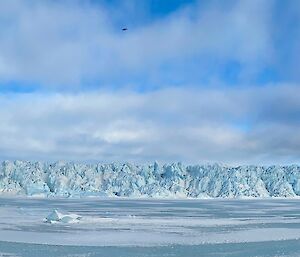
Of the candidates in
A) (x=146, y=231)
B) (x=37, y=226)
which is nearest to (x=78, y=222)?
(x=37, y=226)

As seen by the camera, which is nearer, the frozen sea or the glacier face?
the frozen sea

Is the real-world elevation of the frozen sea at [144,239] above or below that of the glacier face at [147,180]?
below

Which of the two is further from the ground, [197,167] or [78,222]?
[197,167]

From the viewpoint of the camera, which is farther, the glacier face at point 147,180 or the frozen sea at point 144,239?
the glacier face at point 147,180

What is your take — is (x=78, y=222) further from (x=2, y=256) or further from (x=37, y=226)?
(x=2, y=256)

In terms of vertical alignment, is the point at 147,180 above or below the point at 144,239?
above

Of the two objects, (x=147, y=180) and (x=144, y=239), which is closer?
(x=144, y=239)

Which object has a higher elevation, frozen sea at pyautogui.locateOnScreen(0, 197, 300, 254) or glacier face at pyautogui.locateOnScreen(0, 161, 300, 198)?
glacier face at pyautogui.locateOnScreen(0, 161, 300, 198)

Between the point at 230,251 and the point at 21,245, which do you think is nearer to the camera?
the point at 230,251
